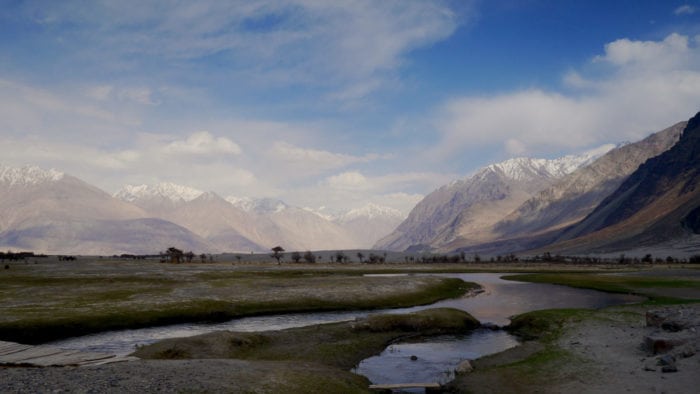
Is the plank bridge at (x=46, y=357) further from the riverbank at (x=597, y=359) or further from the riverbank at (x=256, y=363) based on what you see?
the riverbank at (x=597, y=359)

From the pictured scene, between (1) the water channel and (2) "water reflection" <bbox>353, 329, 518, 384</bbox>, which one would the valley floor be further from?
(1) the water channel

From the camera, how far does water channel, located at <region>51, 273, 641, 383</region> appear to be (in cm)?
3484

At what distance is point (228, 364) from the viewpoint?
29578 mm

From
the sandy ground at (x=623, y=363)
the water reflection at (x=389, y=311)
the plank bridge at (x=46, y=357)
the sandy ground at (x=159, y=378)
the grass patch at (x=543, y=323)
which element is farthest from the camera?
the water reflection at (x=389, y=311)

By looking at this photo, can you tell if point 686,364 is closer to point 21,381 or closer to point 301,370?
point 301,370

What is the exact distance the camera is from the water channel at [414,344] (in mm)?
34844

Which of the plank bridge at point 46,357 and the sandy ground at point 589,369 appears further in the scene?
the plank bridge at point 46,357

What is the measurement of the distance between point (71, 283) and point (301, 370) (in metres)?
72.4

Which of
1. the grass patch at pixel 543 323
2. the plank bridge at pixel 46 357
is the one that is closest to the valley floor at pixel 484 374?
the plank bridge at pixel 46 357

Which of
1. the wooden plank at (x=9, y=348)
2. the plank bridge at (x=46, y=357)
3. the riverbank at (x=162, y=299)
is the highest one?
the wooden plank at (x=9, y=348)

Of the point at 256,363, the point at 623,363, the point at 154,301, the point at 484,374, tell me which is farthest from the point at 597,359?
the point at 154,301

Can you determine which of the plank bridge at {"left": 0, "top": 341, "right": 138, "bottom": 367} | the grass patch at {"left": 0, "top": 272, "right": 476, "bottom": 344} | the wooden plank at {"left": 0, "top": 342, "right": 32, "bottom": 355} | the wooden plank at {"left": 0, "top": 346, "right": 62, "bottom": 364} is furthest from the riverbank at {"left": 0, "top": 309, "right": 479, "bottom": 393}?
the grass patch at {"left": 0, "top": 272, "right": 476, "bottom": 344}

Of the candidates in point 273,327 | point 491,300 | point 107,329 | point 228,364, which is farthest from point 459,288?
point 228,364

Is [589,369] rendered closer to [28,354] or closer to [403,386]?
[403,386]
